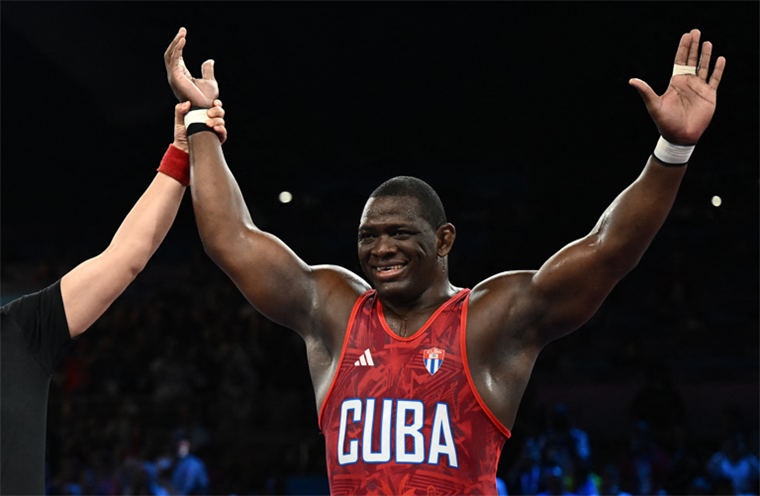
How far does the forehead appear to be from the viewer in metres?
3.09

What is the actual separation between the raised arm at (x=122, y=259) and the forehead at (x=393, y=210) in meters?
0.72

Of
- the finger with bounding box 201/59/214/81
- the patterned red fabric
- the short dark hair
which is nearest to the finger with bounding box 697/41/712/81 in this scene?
the short dark hair

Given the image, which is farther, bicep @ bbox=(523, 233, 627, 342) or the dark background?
the dark background

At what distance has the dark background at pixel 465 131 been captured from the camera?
9.45 m

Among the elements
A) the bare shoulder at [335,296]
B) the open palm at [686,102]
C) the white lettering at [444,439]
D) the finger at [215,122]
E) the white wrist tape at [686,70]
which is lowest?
the white lettering at [444,439]

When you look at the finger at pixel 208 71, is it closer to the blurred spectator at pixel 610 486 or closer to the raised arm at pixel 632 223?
the raised arm at pixel 632 223

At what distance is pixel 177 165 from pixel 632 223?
1681 millimetres

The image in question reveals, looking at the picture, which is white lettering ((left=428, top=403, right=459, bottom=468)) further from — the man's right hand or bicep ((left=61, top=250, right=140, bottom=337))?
the man's right hand

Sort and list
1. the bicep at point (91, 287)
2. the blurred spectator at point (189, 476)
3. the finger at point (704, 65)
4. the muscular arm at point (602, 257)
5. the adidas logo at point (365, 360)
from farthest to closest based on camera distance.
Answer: the blurred spectator at point (189, 476) → the adidas logo at point (365, 360) → the finger at point (704, 65) → the muscular arm at point (602, 257) → the bicep at point (91, 287)

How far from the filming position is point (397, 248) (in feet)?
10.1

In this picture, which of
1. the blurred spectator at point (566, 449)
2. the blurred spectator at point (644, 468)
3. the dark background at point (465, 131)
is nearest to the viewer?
the blurred spectator at point (566, 449)

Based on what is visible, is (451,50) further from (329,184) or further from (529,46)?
(329,184)

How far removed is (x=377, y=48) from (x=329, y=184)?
5.61 meters

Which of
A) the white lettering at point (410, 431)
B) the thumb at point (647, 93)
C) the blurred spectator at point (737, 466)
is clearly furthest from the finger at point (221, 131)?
the blurred spectator at point (737, 466)
